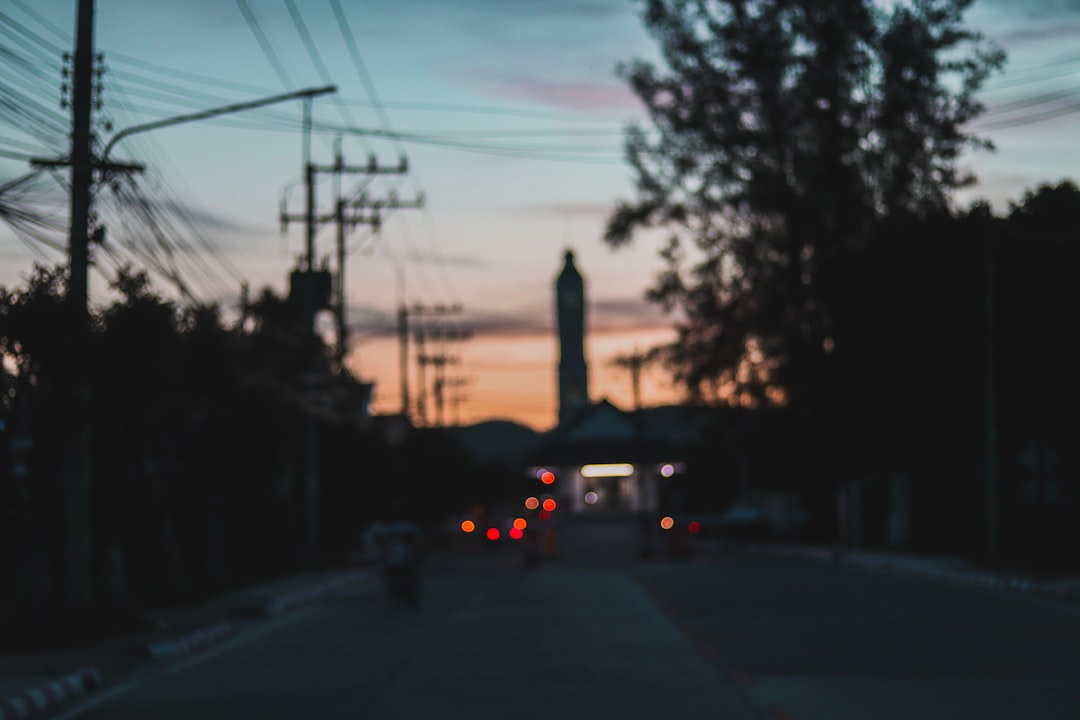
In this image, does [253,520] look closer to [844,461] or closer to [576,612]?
[844,461]

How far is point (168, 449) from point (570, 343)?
462 feet

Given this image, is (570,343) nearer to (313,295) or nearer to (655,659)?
(313,295)

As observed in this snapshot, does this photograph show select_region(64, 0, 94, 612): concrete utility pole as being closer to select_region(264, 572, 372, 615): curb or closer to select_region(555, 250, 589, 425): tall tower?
select_region(264, 572, 372, 615): curb

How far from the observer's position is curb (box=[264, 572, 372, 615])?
3209cm

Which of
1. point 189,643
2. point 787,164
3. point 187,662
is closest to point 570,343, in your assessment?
point 787,164

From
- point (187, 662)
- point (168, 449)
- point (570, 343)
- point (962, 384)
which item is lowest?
point (187, 662)

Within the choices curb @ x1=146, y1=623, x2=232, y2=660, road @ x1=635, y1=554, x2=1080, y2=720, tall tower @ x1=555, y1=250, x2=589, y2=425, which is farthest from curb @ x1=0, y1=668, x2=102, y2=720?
tall tower @ x1=555, y1=250, x2=589, y2=425

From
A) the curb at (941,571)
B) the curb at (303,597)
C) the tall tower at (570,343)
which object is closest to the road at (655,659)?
the curb at (303,597)

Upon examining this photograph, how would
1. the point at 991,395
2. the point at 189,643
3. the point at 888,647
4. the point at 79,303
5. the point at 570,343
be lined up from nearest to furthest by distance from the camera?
the point at 888,647
the point at 79,303
the point at 189,643
the point at 991,395
the point at 570,343

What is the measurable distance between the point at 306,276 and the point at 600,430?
90785 mm

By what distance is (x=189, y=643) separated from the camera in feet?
77.6

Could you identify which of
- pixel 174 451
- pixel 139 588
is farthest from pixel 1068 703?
pixel 139 588

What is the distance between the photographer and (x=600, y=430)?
5423 inches

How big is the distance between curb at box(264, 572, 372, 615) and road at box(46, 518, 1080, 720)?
29.9 inches
